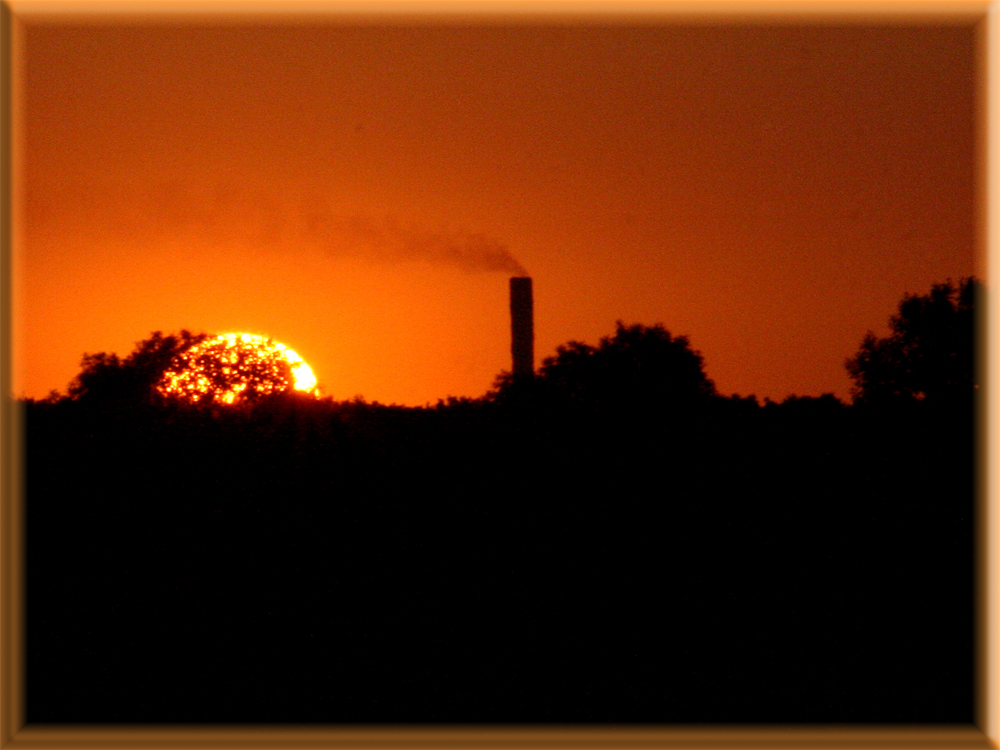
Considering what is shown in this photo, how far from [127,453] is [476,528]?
2715mm

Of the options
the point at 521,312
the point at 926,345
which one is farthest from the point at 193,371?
the point at 926,345

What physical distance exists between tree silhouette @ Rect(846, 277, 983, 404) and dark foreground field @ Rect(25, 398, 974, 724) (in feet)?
22.5

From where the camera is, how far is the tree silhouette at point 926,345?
1292 centimetres

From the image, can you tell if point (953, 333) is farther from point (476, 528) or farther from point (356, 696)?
point (356, 696)

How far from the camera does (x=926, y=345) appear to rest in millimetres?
14492

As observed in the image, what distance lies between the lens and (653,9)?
3.35 m

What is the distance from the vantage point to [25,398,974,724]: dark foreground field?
515 centimetres

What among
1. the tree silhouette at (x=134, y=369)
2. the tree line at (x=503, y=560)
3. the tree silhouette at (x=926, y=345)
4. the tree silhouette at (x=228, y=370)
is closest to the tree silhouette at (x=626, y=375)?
the tree line at (x=503, y=560)

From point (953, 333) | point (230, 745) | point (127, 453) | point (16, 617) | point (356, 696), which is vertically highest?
point (953, 333)

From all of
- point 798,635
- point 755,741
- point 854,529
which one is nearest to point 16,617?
point 755,741

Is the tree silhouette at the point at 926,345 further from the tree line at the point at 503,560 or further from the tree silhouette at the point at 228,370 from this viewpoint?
the tree silhouette at the point at 228,370

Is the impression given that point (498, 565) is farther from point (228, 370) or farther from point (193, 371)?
point (193, 371)

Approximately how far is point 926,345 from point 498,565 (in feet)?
38.0

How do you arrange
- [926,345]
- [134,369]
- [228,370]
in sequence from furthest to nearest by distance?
[926,345], [134,369], [228,370]
